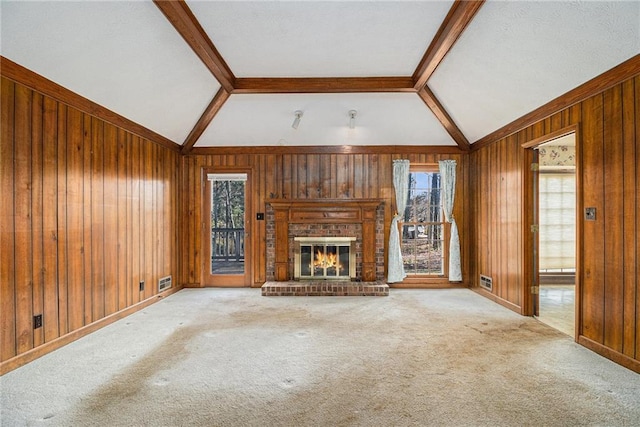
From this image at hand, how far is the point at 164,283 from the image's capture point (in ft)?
15.8

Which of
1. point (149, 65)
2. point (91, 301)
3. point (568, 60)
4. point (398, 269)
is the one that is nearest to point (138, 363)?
point (91, 301)

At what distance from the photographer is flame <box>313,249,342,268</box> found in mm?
5238

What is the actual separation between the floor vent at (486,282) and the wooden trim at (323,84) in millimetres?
3089

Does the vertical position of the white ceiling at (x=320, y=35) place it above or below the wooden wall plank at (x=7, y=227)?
above

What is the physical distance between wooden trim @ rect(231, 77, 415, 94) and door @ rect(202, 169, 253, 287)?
1.82m

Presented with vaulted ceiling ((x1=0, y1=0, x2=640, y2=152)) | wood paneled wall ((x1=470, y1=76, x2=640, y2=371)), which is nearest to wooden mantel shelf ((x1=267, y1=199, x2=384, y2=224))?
vaulted ceiling ((x1=0, y1=0, x2=640, y2=152))

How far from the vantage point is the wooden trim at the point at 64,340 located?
2.46 m

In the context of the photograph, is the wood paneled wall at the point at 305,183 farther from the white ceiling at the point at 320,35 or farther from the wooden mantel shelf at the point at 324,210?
the white ceiling at the point at 320,35

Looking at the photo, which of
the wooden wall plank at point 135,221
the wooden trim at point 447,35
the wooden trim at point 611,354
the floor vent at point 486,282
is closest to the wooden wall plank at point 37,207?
the wooden wall plank at point 135,221

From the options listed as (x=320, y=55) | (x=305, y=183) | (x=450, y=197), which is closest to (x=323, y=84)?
(x=320, y=55)

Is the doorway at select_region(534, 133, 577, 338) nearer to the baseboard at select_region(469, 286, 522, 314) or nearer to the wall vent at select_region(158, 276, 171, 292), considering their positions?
the baseboard at select_region(469, 286, 522, 314)

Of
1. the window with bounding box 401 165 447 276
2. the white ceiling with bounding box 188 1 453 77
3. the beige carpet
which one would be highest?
the white ceiling with bounding box 188 1 453 77

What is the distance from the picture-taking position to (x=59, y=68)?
2732 mm

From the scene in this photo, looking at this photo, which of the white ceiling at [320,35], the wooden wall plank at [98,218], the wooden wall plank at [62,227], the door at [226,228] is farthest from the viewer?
the door at [226,228]
